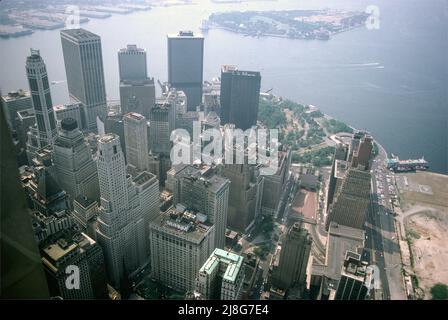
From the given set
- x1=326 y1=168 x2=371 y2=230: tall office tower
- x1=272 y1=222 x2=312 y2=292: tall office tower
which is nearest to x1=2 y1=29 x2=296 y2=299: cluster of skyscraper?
x1=272 y1=222 x2=312 y2=292: tall office tower

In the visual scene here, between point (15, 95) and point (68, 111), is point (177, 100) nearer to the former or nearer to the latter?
point (68, 111)

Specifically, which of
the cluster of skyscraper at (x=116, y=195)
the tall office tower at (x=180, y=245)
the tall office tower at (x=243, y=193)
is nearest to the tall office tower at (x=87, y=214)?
the cluster of skyscraper at (x=116, y=195)

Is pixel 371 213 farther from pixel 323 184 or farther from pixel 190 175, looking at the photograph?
pixel 190 175

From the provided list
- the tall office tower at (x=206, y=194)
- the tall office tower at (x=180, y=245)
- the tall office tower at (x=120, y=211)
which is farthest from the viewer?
the tall office tower at (x=206, y=194)

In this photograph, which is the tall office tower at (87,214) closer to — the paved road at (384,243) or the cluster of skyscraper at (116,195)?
the cluster of skyscraper at (116,195)

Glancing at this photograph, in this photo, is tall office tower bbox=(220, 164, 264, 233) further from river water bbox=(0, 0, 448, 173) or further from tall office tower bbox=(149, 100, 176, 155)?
river water bbox=(0, 0, 448, 173)

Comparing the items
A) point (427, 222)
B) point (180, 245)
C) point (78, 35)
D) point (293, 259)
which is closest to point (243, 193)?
point (180, 245)
